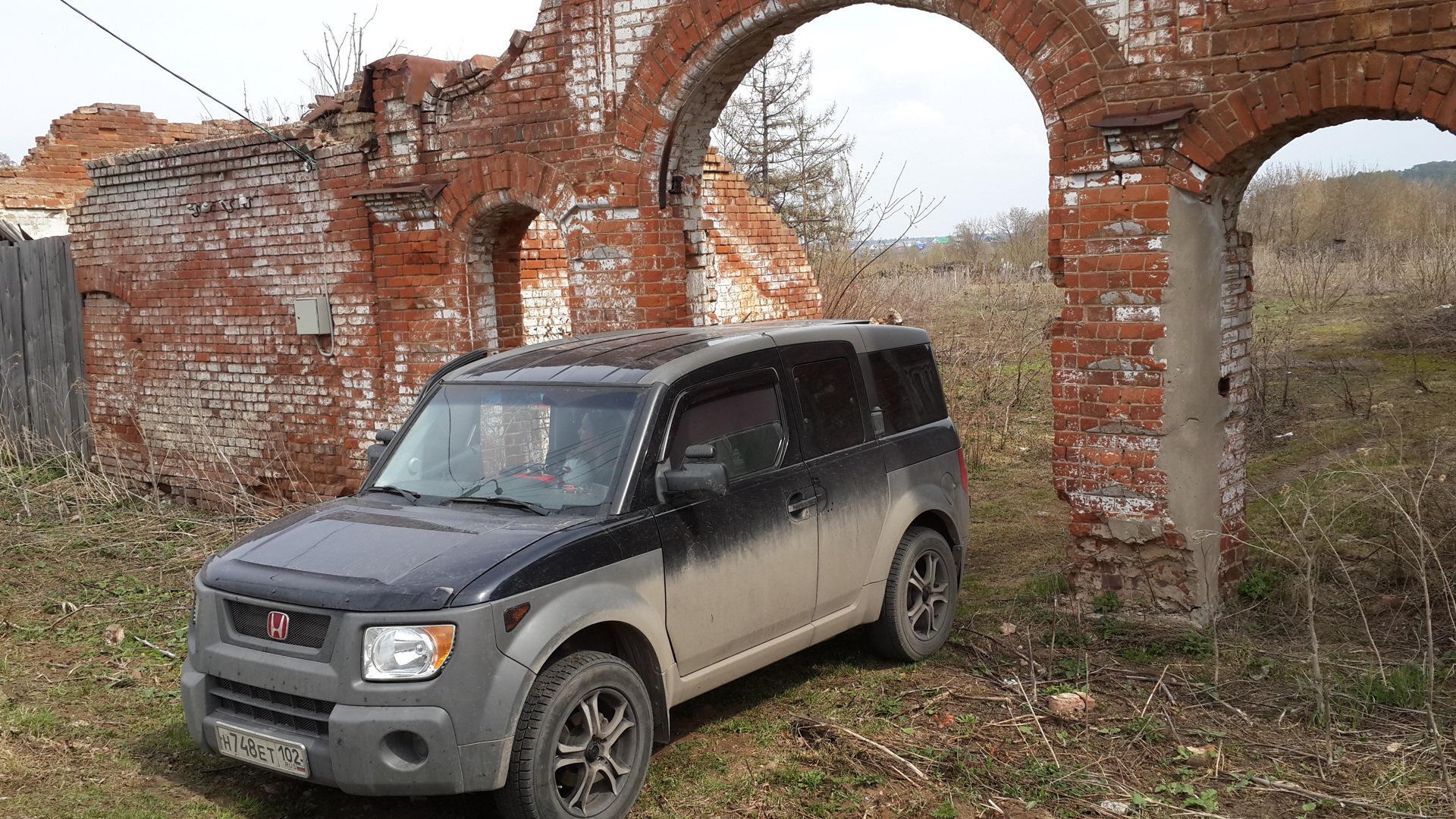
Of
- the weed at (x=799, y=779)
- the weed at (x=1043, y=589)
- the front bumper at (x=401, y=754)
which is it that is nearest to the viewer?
the front bumper at (x=401, y=754)

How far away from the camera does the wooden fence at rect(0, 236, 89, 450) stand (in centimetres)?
1229

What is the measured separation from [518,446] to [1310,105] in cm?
429

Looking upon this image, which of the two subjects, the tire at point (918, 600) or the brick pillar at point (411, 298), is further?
the brick pillar at point (411, 298)

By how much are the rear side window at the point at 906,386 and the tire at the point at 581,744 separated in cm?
226

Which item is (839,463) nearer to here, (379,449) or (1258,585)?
(379,449)

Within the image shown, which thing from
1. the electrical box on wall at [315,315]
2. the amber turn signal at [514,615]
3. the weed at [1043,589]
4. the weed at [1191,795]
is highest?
the electrical box on wall at [315,315]

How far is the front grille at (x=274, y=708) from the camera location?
3.98 metres

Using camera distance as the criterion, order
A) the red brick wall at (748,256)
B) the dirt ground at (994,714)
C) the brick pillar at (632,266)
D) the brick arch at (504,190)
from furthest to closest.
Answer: the red brick wall at (748,256) → the brick arch at (504,190) → the brick pillar at (632,266) → the dirt ground at (994,714)

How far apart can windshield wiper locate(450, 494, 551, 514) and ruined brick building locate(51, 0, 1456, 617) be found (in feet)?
11.3

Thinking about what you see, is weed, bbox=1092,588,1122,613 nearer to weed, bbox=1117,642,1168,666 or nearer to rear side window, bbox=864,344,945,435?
weed, bbox=1117,642,1168,666

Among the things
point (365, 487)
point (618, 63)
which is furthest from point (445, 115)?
point (365, 487)

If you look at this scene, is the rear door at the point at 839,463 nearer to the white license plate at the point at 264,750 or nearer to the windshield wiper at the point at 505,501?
the windshield wiper at the point at 505,501

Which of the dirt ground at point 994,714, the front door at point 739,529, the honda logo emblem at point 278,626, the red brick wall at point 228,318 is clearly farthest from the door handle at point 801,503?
the red brick wall at point 228,318

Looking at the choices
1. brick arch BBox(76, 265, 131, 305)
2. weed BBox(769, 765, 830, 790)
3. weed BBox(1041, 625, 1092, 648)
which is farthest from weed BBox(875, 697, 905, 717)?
brick arch BBox(76, 265, 131, 305)
